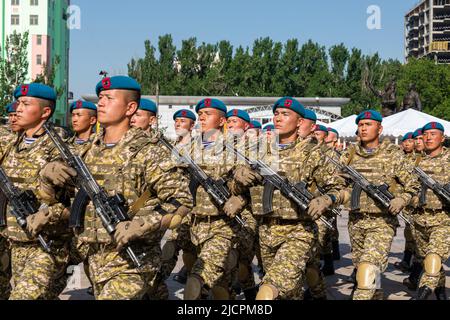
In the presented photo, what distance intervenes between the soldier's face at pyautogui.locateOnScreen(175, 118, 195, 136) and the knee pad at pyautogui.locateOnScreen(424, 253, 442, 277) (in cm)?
310

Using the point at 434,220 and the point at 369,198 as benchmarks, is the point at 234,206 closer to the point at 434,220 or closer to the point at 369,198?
the point at 369,198

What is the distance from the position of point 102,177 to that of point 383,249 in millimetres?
3489

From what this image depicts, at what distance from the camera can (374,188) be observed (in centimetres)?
753

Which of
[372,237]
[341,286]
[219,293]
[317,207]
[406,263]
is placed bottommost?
[341,286]

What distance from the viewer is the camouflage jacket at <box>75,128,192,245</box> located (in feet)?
15.3

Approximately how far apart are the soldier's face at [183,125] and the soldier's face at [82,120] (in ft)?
3.40

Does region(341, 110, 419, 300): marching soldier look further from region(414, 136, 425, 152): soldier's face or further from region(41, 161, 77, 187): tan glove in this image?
region(414, 136, 425, 152): soldier's face

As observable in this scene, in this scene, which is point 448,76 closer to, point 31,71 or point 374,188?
point 31,71

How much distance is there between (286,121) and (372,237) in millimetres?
1614

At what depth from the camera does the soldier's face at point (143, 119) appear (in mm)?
8172

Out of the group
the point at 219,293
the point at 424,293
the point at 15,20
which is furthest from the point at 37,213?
the point at 15,20

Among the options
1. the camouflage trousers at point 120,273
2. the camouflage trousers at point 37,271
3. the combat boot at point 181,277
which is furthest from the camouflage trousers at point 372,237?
the camouflage trousers at point 37,271

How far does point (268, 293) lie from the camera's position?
5816mm

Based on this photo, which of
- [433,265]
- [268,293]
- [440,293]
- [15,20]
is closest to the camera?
[268,293]
